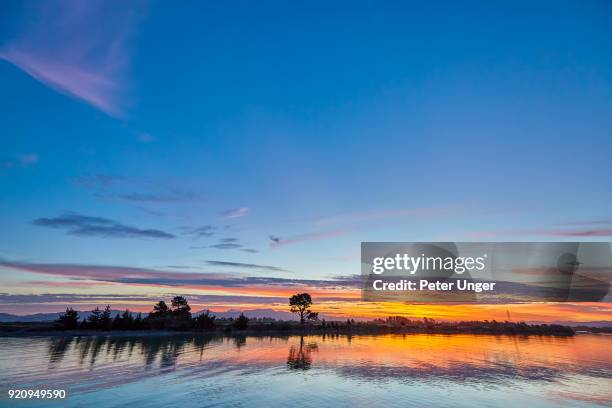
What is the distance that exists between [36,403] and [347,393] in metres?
24.3

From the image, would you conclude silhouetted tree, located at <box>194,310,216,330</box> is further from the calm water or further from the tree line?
the calm water

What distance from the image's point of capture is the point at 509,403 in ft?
110

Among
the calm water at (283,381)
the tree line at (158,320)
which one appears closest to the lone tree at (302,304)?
the tree line at (158,320)

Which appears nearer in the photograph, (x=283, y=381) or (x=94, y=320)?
(x=283, y=381)

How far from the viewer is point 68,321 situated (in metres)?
106

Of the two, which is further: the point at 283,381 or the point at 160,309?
the point at 160,309

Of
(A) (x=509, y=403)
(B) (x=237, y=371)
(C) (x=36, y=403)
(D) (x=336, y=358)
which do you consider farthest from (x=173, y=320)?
(A) (x=509, y=403)

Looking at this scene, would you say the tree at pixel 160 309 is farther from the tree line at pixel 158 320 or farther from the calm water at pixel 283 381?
the calm water at pixel 283 381

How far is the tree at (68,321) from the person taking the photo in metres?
105

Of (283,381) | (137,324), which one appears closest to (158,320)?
(137,324)

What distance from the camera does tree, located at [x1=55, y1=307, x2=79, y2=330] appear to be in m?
105

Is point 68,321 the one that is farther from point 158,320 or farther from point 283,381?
point 283,381

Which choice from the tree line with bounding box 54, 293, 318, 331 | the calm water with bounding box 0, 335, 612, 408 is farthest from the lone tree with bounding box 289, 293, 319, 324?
the calm water with bounding box 0, 335, 612, 408

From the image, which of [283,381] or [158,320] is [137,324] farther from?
[283,381]
